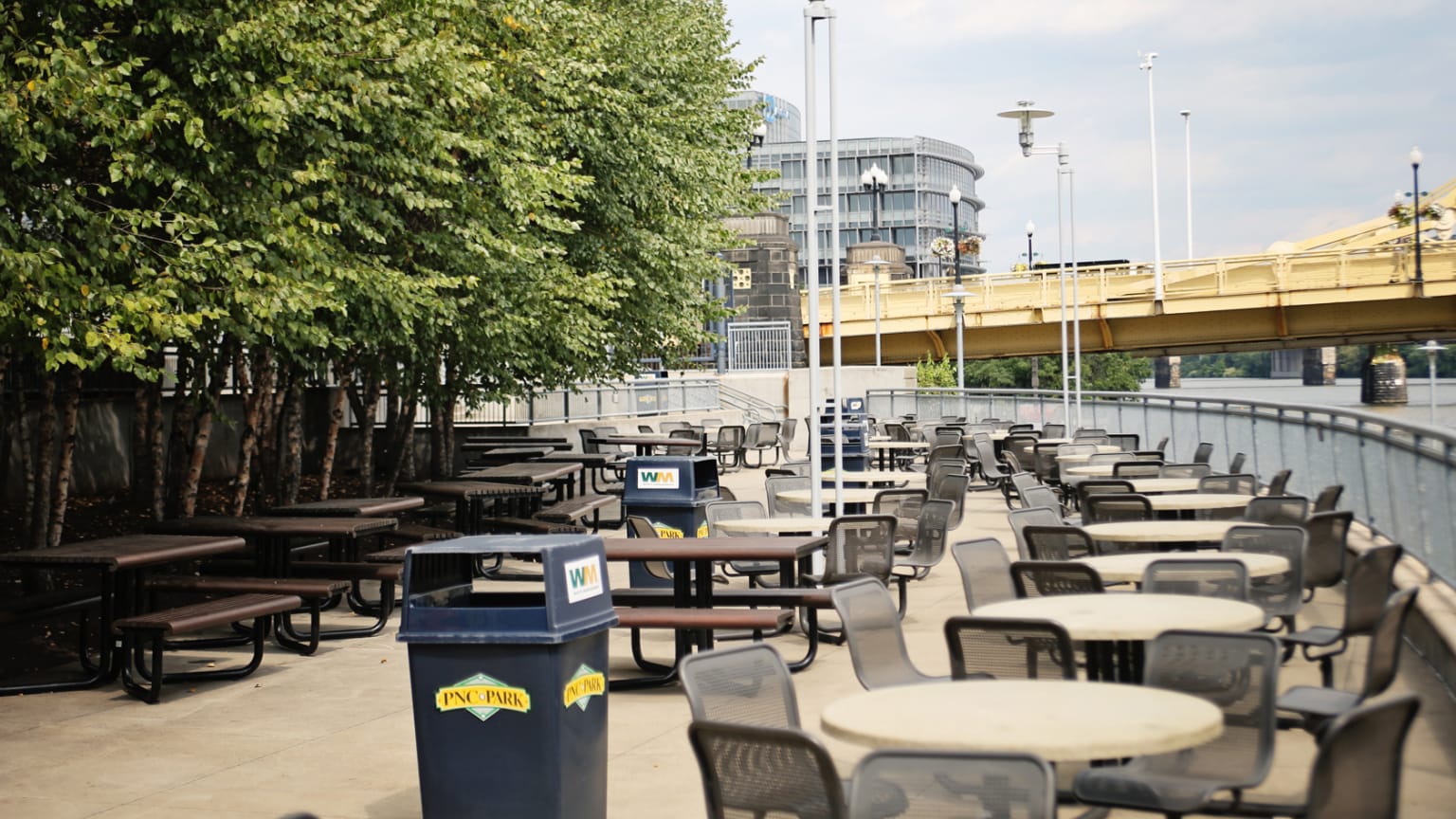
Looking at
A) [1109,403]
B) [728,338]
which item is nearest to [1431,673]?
[1109,403]

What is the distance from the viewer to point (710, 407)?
41.2 metres

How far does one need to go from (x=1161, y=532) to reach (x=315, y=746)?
18.2 ft

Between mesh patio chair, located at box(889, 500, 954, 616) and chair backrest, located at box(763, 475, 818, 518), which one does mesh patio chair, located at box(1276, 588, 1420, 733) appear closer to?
mesh patio chair, located at box(889, 500, 954, 616)

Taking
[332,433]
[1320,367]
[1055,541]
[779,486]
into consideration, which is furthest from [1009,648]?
[1320,367]

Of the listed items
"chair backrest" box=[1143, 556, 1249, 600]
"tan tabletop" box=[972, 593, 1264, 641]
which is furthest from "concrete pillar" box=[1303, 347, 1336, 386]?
"tan tabletop" box=[972, 593, 1264, 641]

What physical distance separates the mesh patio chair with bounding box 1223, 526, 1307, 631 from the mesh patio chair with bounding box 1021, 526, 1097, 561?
2.74 ft

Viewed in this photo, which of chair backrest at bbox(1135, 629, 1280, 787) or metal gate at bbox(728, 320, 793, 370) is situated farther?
metal gate at bbox(728, 320, 793, 370)

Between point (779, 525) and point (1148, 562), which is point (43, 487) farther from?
point (1148, 562)

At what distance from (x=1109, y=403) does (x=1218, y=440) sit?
798cm

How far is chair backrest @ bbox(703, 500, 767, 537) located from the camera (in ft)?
41.1

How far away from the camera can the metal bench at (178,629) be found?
9516 mm

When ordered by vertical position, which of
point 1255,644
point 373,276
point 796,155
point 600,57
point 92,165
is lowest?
point 1255,644

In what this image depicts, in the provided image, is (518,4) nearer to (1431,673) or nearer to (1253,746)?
(1431,673)

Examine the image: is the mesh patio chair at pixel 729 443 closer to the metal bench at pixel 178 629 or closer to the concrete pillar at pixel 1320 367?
the metal bench at pixel 178 629
